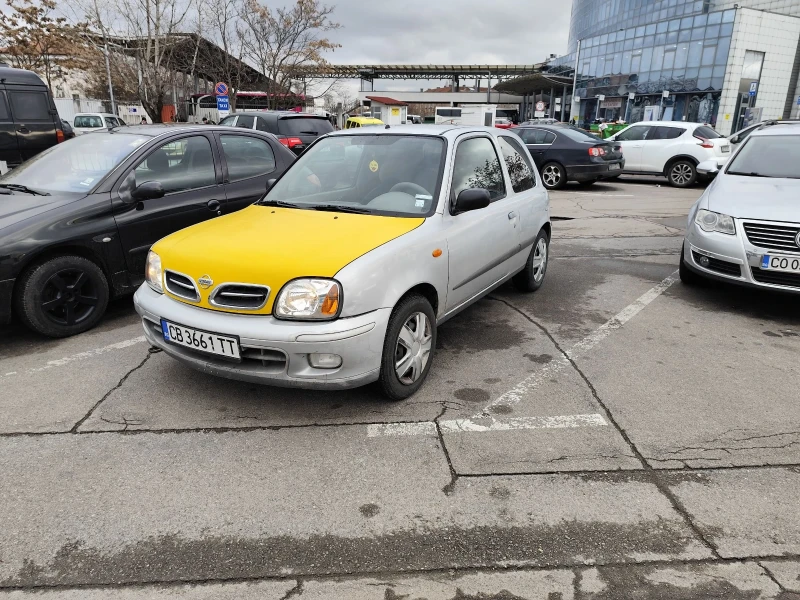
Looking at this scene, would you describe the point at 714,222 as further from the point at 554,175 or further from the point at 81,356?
the point at 554,175

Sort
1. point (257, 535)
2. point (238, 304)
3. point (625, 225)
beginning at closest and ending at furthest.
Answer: point (257, 535), point (238, 304), point (625, 225)

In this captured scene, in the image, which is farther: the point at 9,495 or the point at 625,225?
the point at 625,225

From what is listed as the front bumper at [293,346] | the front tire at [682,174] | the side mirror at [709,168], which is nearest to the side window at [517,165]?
the front bumper at [293,346]

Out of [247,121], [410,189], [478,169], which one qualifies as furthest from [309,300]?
[247,121]

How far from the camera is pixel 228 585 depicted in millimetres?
2283

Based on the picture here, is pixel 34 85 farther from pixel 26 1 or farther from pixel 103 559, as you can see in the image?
pixel 26 1

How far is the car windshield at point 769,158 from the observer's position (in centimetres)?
604

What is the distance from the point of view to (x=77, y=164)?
532 cm

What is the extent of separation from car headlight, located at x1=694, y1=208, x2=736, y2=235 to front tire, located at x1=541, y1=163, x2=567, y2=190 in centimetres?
916

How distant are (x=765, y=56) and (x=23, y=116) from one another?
136 feet

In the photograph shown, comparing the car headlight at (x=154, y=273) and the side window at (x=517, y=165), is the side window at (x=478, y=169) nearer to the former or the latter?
the side window at (x=517, y=165)

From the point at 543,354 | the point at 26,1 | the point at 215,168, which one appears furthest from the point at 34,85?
the point at 26,1

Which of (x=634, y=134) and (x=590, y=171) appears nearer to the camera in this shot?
(x=590, y=171)

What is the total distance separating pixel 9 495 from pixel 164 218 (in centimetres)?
302
